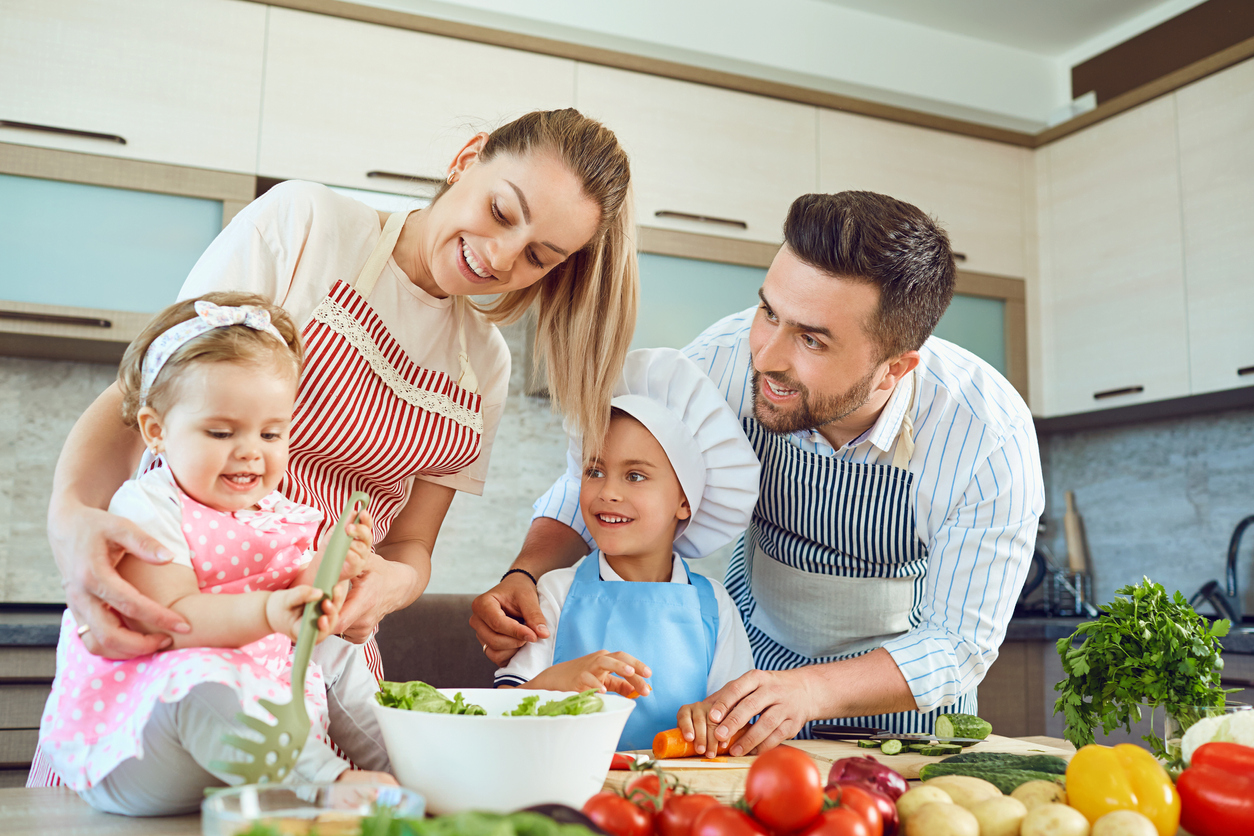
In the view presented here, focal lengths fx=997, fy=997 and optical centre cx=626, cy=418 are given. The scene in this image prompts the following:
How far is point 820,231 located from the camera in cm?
143

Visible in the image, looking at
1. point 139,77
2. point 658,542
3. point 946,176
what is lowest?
point 658,542

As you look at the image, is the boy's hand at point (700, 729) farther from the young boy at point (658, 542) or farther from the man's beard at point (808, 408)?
the man's beard at point (808, 408)

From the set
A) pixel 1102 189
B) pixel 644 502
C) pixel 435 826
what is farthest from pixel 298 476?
pixel 1102 189

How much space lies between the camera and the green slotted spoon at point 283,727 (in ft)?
2.23

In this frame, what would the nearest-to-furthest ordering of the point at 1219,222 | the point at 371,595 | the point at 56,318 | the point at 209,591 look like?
the point at 209,591
the point at 371,595
the point at 56,318
the point at 1219,222

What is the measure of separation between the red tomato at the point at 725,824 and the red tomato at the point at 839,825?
0.03m

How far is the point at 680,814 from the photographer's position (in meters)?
0.70

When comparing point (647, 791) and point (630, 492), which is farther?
point (630, 492)

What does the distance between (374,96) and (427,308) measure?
152 cm

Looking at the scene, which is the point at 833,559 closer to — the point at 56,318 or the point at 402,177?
the point at 402,177

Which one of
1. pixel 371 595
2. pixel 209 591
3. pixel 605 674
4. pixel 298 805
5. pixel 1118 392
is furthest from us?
pixel 1118 392

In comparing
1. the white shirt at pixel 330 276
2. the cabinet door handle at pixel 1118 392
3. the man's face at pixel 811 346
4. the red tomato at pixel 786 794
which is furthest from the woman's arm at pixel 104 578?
the cabinet door handle at pixel 1118 392

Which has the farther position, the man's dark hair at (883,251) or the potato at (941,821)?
the man's dark hair at (883,251)

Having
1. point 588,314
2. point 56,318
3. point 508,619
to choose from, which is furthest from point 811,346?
point 56,318
